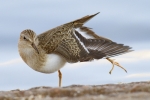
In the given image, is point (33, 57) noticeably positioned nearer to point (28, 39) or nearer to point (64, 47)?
point (28, 39)

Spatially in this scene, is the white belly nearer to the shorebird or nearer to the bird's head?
the shorebird

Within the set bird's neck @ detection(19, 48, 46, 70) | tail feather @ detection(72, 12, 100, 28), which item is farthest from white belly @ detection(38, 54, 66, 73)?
tail feather @ detection(72, 12, 100, 28)

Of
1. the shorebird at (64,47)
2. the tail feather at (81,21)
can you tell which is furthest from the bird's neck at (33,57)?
the tail feather at (81,21)

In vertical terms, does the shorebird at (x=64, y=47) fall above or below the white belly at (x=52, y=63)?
above

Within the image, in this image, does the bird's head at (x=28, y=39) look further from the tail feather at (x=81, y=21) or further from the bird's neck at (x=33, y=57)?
the tail feather at (x=81, y=21)

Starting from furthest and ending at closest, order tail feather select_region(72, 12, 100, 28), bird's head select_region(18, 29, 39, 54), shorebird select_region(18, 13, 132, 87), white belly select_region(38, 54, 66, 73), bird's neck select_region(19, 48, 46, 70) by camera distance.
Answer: bird's head select_region(18, 29, 39, 54), tail feather select_region(72, 12, 100, 28), bird's neck select_region(19, 48, 46, 70), white belly select_region(38, 54, 66, 73), shorebird select_region(18, 13, 132, 87)

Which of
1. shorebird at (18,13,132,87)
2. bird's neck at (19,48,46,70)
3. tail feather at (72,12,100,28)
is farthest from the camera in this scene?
tail feather at (72,12,100,28)

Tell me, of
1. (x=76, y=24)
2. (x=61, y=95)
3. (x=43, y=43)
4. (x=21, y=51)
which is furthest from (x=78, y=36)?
(x=61, y=95)
